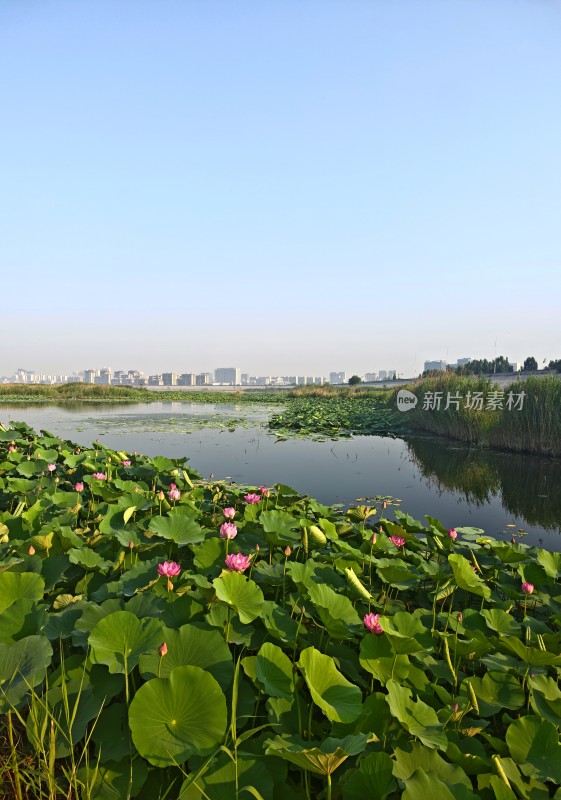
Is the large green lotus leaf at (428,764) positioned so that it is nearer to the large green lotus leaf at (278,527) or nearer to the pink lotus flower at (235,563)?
the pink lotus flower at (235,563)

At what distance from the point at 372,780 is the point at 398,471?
679 centimetres

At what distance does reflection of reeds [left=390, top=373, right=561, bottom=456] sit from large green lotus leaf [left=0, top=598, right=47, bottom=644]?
9729mm

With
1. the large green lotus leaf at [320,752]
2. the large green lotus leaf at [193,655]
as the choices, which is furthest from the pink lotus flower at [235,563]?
the large green lotus leaf at [320,752]

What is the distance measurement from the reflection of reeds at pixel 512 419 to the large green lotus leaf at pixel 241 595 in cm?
932

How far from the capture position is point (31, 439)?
211 inches

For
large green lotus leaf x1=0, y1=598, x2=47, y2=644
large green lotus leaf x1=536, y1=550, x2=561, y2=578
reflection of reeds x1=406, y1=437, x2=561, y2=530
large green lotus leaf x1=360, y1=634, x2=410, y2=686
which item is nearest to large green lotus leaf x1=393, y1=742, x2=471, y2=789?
large green lotus leaf x1=360, y1=634, x2=410, y2=686

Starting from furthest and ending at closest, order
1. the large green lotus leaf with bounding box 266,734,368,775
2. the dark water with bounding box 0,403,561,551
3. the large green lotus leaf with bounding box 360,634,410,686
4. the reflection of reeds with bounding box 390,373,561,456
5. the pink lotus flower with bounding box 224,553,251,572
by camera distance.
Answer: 1. the reflection of reeds with bounding box 390,373,561,456
2. the dark water with bounding box 0,403,561,551
3. the pink lotus flower with bounding box 224,553,251,572
4. the large green lotus leaf with bounding box 360,634,410,686
5. the large green lotus leaf with bounding box 266,734,368,775

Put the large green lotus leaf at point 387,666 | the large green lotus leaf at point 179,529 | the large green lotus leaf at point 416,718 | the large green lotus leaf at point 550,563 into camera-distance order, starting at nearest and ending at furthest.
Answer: the large green lotus leaf at point 416,718 → the large green lotus leaf at point 387,666 → the large green lotus leaf at point 179,529 → the large green lotus leaf at point 550,563

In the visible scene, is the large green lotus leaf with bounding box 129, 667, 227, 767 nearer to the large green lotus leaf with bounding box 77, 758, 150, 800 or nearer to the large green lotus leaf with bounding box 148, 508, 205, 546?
the large green lotus leaf with bounding box 77, 758, 150, 800

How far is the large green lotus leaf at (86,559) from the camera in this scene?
166cm

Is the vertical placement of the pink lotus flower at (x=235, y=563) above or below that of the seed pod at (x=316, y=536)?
above

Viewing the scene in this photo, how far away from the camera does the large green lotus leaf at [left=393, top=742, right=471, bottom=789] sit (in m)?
0.90

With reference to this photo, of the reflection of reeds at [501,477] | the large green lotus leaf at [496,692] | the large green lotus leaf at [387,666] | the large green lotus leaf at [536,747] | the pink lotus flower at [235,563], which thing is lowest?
Result: the reflection of reeds at [501,477]

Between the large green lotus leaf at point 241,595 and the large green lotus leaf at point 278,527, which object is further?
the large green lotus leaf at point 278,527
